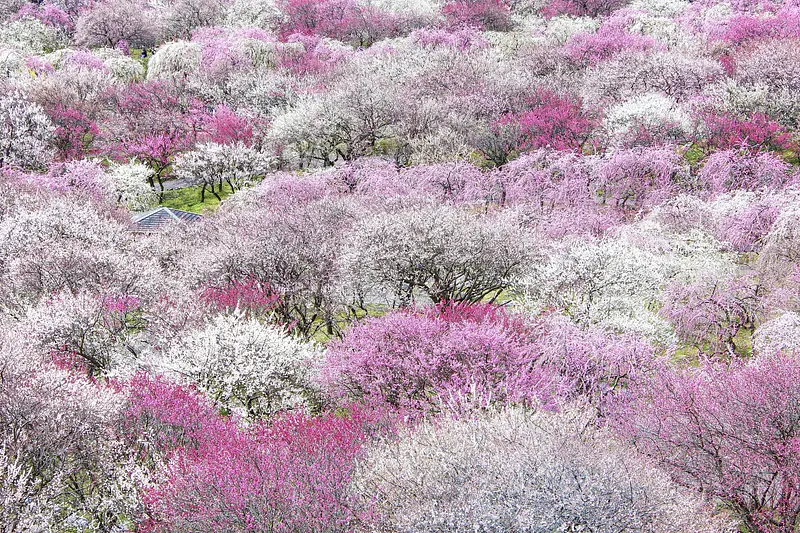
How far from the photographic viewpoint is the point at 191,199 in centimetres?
4334

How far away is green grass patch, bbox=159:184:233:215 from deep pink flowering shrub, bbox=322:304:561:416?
26.9 metres

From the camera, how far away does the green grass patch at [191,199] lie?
41.7 metres

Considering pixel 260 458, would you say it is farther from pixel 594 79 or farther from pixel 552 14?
pixel 552 14

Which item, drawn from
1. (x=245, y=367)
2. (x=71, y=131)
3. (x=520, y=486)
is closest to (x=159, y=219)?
(x=245, y=367)

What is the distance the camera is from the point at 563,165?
104 feet

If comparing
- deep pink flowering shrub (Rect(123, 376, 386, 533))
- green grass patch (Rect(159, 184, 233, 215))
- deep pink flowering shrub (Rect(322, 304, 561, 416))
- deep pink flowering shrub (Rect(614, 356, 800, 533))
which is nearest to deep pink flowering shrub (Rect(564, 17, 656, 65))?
green grass patch (Rect(159, 184, 233, 215))

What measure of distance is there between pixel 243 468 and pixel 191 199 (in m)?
34.3

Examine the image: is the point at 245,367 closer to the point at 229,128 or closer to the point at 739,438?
the point at 739,438

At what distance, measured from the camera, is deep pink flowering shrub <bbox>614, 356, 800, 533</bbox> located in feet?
39.9

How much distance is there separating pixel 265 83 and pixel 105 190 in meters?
17.8

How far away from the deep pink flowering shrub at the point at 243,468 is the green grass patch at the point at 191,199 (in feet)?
91.2

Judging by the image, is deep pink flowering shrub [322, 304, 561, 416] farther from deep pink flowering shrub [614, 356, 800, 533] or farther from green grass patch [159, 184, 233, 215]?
green grass patch [159, 184, 233, 215]

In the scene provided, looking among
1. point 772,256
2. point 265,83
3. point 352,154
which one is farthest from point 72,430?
point 265,83

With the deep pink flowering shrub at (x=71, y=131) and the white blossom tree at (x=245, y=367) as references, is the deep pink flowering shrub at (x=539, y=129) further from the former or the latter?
the deep pink flowering shrub at (x=71, y=131)
